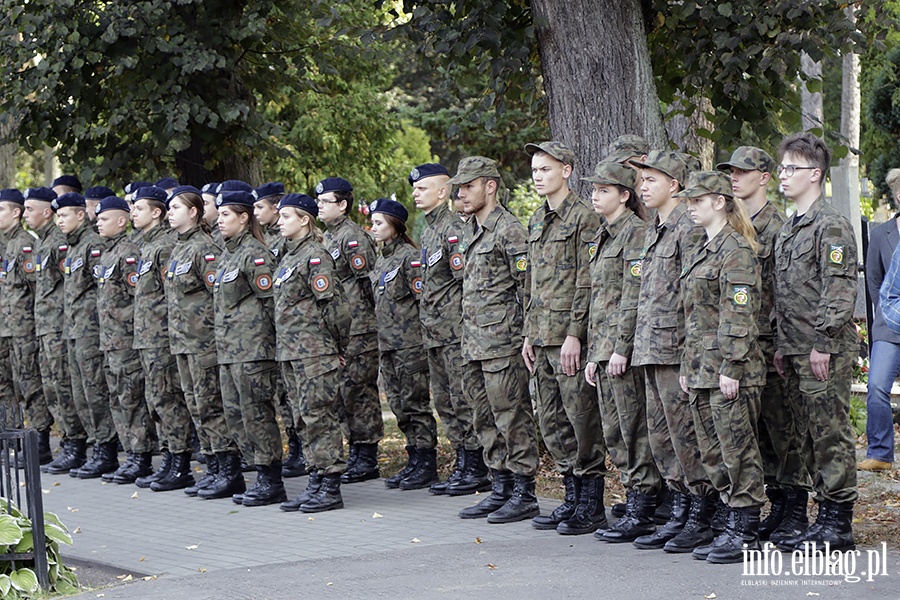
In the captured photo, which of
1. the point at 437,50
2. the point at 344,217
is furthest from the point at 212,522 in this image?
the point at 437,50

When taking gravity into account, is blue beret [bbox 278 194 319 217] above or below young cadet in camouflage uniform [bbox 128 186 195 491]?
above

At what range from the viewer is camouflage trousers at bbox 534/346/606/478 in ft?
25.1

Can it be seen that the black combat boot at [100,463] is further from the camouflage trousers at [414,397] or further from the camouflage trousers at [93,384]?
the camouflage trousers at [414,397]

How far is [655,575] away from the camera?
634 cm

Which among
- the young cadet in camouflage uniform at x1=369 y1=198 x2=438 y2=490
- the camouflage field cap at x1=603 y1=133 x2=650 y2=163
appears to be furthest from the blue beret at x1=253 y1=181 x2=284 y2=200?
the camouflage field cap at x1=603 y1=133 x2=650 y2=163

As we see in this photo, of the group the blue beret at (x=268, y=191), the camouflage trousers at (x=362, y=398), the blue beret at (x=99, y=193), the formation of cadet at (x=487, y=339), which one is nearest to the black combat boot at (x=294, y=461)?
the formation of cadet at (x=487, y=339)

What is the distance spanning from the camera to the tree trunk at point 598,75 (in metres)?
9.70

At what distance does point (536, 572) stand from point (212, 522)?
113 inches

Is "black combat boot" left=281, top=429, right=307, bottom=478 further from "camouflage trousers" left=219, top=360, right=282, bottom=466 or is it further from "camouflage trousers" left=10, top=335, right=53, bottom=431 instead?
"camouflage trousers" left=10, top=335, right=53, bottom=431

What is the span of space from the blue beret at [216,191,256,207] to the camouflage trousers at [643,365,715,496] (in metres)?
3.50

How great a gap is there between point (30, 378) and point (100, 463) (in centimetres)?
133

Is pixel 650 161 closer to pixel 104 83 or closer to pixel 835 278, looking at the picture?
pixel 835 278

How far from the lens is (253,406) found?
9164 millimetres

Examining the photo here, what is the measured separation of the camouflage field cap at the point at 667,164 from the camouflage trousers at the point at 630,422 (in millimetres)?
1087
